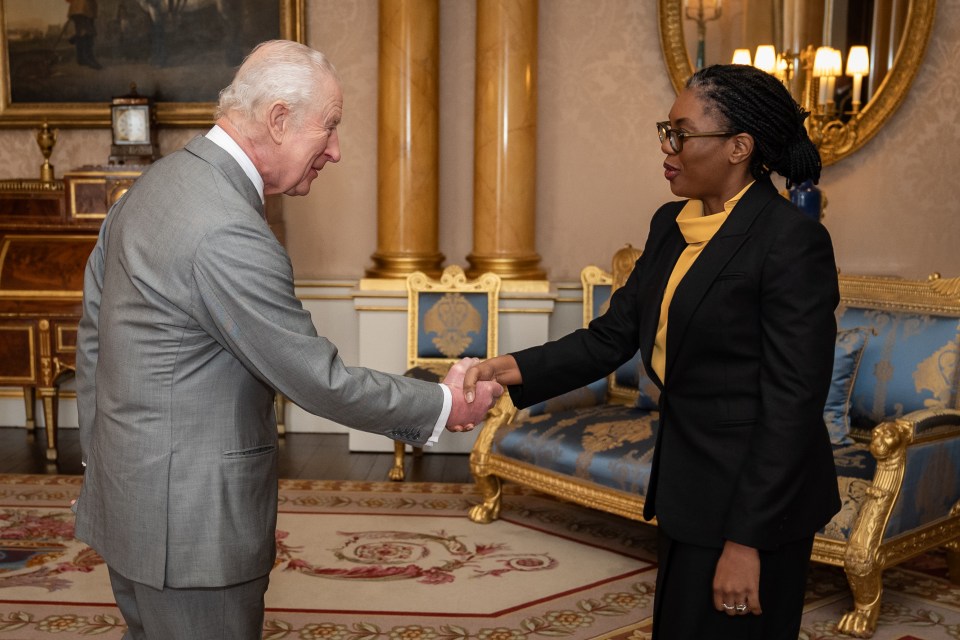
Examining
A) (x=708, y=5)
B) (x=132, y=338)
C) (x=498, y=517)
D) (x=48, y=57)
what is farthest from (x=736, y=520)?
(x=48, y=57)

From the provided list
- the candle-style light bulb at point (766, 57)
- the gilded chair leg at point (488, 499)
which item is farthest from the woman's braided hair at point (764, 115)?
the candle-style light bulb at point (766, 57)

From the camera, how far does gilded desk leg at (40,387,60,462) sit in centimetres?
569

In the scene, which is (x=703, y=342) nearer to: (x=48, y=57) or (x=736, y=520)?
(x=736, y=520)

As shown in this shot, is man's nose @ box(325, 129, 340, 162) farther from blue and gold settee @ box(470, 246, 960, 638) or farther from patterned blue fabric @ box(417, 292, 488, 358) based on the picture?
patterned blue fabric @ box(417, 292, 488, 358)

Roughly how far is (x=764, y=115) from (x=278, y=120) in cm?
94

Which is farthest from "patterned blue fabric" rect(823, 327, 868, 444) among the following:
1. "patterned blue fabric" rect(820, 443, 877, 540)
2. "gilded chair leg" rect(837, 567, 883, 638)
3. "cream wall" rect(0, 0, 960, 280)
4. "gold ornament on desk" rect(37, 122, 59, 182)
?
"gold ornament on desk" rect(37, 122, 59, 182)

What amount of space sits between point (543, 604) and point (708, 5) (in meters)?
3.88

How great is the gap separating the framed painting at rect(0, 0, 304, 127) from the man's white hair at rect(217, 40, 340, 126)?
4542 millimetres

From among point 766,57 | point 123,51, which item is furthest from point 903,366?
point 123,51

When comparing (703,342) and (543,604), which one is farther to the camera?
(543,604)

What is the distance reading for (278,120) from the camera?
1.93 metres

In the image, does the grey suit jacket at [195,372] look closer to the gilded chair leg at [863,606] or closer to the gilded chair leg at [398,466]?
the gilded chair leg at [863,606]

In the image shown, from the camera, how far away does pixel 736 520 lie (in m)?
1.88

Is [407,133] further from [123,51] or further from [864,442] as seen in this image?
[864,442]
